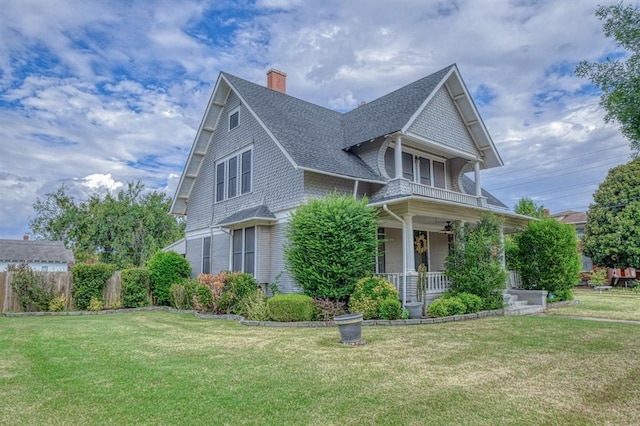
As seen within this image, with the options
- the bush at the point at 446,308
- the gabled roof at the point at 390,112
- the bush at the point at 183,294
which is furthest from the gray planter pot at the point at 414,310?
the bush at the point at 183,294

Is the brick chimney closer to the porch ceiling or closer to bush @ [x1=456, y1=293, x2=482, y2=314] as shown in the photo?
the porch ceiling

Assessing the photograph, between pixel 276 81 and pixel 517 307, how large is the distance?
1498 cm

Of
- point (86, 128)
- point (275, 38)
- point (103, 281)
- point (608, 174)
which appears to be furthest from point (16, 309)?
point (608, 174)

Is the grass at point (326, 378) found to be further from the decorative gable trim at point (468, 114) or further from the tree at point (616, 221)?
the tree at point (616, 221)

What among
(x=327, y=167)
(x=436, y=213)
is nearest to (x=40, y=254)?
(x=327, y=167)

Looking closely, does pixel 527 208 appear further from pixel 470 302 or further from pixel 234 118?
pixel 234 118

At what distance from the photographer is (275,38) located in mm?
15719

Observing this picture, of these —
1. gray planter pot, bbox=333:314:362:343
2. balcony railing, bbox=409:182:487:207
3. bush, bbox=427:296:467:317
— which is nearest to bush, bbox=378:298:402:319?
bush, bbox=427:296:467:317

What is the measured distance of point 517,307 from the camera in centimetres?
1373

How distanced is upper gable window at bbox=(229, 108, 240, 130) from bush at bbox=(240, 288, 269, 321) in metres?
8.14

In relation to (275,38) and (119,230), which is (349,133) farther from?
(119,230)

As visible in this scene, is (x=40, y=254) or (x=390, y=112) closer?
(x=390, y=112)

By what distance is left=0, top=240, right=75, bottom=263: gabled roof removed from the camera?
1417 inches

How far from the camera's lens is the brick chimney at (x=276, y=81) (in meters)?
20.1
